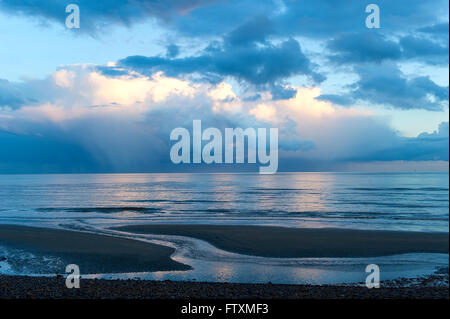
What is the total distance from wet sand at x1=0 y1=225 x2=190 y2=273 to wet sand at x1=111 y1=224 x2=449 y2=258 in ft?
14.6

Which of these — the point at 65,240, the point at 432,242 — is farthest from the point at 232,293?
the point at 432,242

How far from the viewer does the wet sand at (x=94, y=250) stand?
1738 cm

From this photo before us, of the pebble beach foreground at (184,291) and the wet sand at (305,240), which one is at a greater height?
the pebble beach foreground at (184,291)

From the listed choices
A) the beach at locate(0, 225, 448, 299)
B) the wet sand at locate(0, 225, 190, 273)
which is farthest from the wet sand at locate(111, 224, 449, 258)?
the wet sand at locate(0, 225, 190, 273)

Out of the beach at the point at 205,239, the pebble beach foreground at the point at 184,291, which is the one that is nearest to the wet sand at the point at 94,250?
the beach at the point at 205,239

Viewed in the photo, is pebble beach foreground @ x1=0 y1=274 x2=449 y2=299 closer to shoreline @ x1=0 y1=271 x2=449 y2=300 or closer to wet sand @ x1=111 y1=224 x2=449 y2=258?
shoreline @ x1=0 y1=271 x2=449 y2=300

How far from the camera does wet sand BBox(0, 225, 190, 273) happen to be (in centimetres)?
1738

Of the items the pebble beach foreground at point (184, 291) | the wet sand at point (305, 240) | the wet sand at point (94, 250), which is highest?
the pebble beach foreground at point (184, 291)

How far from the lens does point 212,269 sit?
1683 centimetres

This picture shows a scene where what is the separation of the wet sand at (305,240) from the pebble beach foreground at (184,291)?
7.62 m

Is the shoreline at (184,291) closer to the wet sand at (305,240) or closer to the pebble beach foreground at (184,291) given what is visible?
the pebble beach foreground at (184,291)

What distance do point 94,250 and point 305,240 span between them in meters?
14.1
